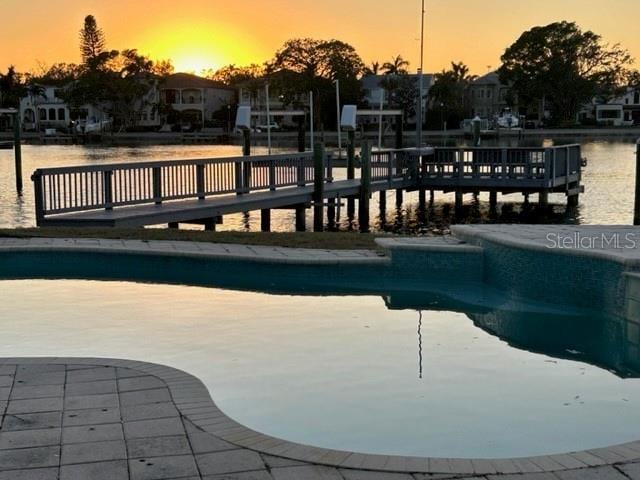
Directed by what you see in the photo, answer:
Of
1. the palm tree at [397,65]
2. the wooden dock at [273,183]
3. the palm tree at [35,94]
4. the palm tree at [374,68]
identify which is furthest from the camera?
the palm tree at [35,94]

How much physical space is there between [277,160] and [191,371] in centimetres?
1517

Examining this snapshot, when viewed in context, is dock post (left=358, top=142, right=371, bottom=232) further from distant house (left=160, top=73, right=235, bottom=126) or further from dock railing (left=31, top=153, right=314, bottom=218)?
distant house (left=160, top=73, right=235, bottom=126)

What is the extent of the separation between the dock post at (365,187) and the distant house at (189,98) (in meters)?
95.6

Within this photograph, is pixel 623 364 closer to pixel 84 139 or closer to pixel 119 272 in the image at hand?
pixel 119 272

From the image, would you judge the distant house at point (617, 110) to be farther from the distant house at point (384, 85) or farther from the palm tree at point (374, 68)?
the palm tree at point (374, 68)

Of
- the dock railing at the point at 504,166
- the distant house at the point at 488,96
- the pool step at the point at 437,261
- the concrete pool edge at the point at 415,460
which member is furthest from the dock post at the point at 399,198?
the distant house at the point at 488,96

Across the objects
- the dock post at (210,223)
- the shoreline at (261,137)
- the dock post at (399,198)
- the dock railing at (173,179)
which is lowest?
the dock post at (399,198)

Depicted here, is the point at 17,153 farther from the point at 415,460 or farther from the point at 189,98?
the point at 189,98

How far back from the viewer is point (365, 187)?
2509 cm

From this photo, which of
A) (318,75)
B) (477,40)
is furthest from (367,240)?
(318,75)

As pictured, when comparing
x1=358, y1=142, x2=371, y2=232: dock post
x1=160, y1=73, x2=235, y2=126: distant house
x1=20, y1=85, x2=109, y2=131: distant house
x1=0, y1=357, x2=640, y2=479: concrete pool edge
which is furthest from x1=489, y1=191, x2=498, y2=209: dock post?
x1=20, y1=85, x2=109, y2=131: distant house

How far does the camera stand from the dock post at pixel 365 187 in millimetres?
24609

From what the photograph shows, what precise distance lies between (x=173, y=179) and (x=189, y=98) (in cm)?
10426

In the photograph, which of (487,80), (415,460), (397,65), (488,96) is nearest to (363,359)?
(415,460)
